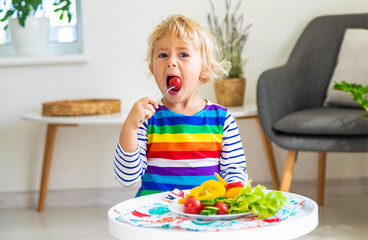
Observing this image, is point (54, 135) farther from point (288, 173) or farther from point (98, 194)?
point (288, 173)

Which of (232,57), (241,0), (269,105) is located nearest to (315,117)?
(269,105)

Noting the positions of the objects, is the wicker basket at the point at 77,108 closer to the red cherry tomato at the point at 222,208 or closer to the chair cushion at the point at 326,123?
the chair cushion at the point at 326,123

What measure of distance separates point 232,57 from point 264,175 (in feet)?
2.11

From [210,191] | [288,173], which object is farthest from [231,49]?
[210,191]

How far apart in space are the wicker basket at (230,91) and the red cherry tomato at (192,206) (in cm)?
175

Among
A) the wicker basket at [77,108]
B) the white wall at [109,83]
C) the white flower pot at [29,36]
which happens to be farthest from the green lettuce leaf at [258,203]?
the white flower pot at [29,36]

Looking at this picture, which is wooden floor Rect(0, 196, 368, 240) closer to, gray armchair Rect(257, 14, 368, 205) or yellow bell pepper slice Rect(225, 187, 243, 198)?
gray armchair Rect(257, 14, 368, 205)

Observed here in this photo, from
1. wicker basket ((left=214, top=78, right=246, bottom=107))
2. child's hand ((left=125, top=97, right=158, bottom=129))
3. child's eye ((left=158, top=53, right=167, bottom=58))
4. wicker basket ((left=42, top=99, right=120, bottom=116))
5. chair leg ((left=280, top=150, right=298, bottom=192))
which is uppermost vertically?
child's eye ((left=158, top=53, right=167, bottom=58))

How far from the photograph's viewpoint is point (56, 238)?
97.3 inches

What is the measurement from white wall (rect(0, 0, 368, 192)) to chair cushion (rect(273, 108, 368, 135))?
65cm

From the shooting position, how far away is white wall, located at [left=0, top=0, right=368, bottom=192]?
301 cm

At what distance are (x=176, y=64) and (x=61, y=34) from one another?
6.54ft

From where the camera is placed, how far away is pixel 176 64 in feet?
4.44

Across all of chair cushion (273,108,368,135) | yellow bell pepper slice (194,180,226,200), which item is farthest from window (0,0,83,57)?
yellow bell pepper slice (194,180,226,200)
